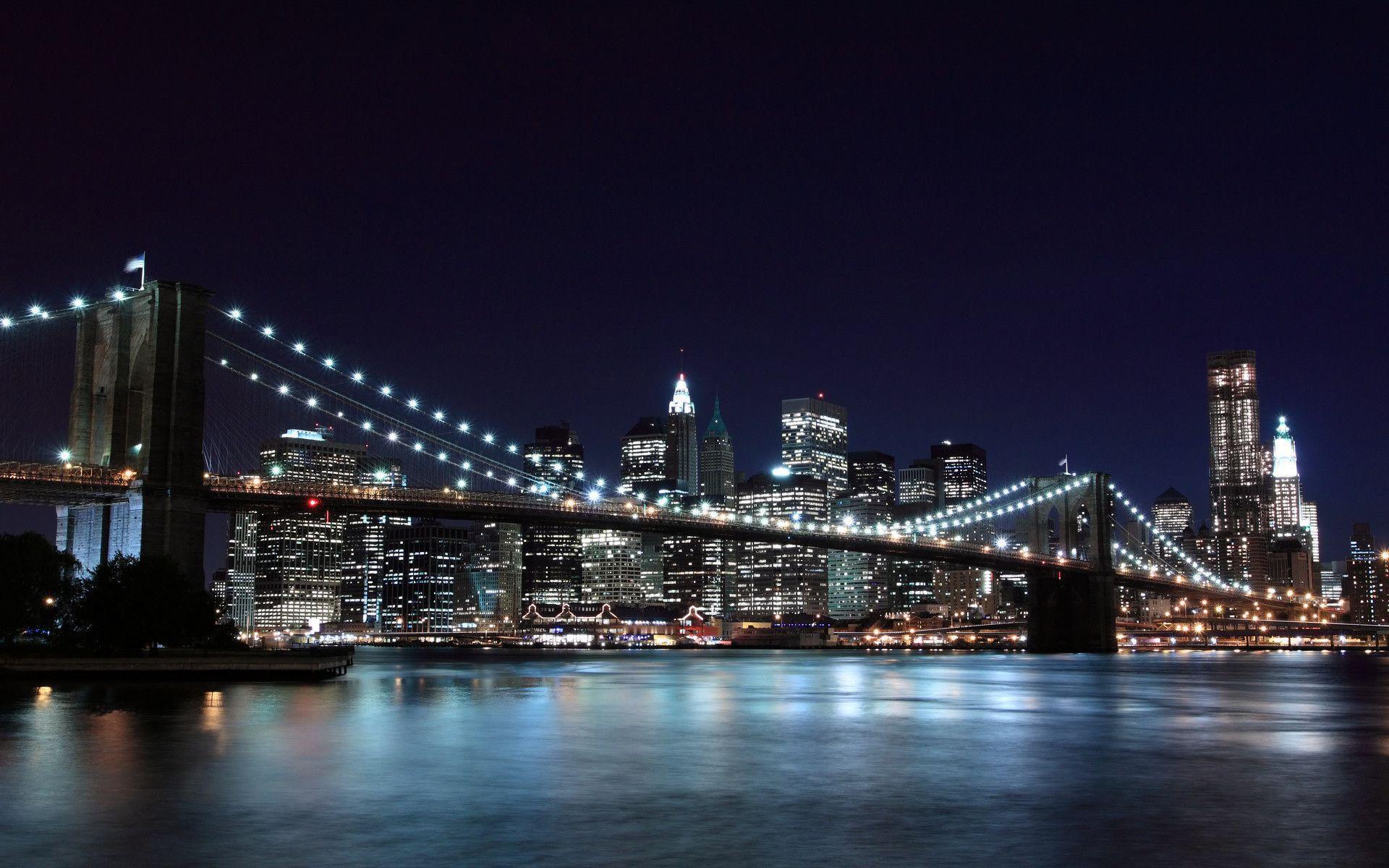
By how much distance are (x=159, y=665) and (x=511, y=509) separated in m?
27.7

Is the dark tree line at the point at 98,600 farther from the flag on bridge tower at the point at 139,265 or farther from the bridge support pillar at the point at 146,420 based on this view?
the flag on bridge tower at the point at 139,265

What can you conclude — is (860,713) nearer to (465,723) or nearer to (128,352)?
(465,723)

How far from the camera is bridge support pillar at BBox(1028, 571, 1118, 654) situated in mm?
98812

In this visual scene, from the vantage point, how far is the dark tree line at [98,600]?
46031 mm

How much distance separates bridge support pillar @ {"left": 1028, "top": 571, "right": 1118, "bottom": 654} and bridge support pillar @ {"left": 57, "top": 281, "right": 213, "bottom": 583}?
64.4m

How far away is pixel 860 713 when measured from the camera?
1448 inches

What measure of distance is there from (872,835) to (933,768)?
7.43 meters

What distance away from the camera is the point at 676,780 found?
21.9m

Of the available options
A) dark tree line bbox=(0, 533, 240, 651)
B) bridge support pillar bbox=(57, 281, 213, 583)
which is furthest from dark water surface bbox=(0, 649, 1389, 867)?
bridge support pillar bbox=(57, 281, 213, 583)

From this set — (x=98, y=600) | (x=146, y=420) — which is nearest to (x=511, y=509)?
(x=146, y=420)

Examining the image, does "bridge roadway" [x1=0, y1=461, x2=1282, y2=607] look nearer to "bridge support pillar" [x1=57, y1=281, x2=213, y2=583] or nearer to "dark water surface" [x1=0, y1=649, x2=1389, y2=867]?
"bridge support pillar" [x1=57, y1=281, x2=213, y2=583]

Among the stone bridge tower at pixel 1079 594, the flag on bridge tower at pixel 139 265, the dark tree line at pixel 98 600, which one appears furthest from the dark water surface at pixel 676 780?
the stone bridge tower at pixel 1079 594

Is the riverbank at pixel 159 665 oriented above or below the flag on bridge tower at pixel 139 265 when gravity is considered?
below

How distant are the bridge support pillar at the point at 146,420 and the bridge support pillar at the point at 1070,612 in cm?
6445
